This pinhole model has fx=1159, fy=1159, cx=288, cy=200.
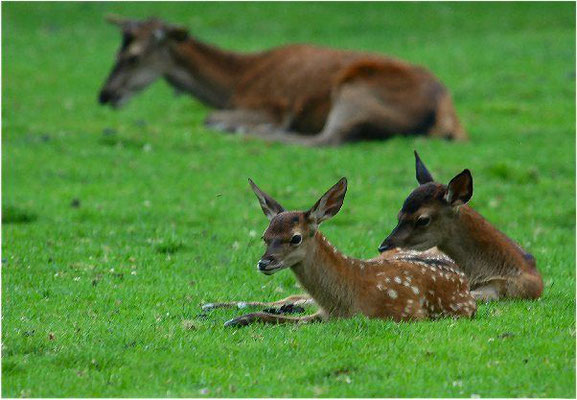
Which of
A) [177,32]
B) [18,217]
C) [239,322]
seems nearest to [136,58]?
[177,32]

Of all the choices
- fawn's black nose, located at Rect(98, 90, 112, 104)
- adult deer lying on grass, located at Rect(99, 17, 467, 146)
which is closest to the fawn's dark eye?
adult deer lying on grass, located at Rect(99, 17, 467, 146)

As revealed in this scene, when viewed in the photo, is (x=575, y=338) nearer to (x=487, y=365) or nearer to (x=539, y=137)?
(x=487, y=365)

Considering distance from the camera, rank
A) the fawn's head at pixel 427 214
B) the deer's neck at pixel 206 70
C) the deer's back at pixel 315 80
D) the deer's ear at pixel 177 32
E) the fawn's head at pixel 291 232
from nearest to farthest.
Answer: the fawn's head at pixel 291 232 → the fawn's head at pixel 427 214 → the deer's back at pixel 315 80 → the deer's ear at pixel 177 32 → the deer's neck at pixel 206 70

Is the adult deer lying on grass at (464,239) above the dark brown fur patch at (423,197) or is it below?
below

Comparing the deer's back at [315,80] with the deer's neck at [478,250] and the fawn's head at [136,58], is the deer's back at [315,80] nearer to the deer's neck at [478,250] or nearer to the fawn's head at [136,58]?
the fawn's head at [136,58]

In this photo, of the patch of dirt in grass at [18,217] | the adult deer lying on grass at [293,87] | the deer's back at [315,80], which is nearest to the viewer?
the patch of dirt in grass at [18,217]

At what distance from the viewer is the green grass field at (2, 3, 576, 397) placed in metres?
7.16

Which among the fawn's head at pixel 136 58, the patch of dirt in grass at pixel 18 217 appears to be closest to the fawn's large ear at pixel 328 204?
the patch of dirt in grass at pixel 18 217

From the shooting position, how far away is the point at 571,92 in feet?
72.8

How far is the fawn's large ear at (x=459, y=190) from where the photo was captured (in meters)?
9.21

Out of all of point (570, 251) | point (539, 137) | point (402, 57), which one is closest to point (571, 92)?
point (539, 137)

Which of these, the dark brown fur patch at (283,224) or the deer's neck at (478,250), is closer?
the dark brown fur patch at (283,224)

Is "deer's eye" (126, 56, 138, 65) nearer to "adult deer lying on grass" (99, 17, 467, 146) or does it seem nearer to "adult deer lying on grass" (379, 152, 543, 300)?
"adult deer lying on grass" (99, 17, 467, 146)

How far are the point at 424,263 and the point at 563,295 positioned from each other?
4.65 feet
